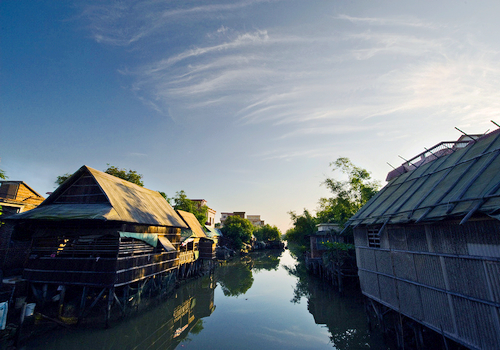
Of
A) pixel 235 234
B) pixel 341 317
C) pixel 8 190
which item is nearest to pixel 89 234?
pixel 8 190

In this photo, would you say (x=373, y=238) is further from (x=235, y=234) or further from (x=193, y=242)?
(x=235, y=234)

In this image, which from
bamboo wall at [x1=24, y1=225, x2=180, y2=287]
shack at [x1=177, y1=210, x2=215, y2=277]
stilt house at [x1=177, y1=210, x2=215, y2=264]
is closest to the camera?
bamboo wall at [x1=24, y1=225, x2=180, y2=287]

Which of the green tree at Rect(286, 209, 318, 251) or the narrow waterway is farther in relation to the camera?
the green tree at Rect(286, 209, 318, 251)

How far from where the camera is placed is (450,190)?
7.94 metres

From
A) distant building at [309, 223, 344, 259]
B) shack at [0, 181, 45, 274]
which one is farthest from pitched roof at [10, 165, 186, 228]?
distant building at [309, 223, 344, 259]

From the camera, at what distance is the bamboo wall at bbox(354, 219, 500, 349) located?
6066 millimetres

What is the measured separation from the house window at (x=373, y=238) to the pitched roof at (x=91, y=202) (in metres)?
13.5

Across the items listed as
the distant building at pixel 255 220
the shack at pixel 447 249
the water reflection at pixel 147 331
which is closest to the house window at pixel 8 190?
the water reflection at pixel 147 331

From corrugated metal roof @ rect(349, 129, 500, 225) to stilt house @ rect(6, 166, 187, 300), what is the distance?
13.3 metres

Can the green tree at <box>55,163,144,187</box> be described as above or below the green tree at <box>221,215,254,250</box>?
above

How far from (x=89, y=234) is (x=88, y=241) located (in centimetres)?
116

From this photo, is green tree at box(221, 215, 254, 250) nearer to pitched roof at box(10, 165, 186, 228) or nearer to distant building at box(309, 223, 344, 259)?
distant building at box(309, 223, 344, 259)

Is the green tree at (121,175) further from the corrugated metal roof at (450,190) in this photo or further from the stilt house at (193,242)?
the corrugated metal roof at (450,190)

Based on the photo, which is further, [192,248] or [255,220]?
[255,220]
